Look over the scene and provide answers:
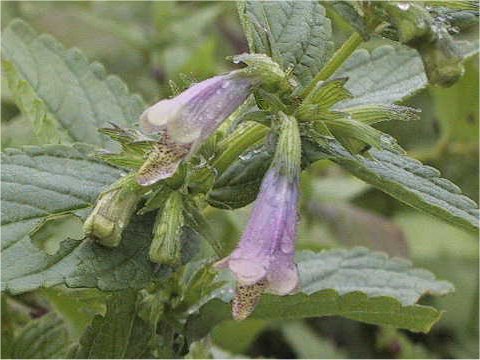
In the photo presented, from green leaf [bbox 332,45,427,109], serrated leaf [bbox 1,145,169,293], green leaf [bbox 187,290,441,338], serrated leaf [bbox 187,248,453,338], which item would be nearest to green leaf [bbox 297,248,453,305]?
serrated leaf [bbox 187,248,453,338]

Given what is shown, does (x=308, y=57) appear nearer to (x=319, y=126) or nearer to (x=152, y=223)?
(x=319, y=126)

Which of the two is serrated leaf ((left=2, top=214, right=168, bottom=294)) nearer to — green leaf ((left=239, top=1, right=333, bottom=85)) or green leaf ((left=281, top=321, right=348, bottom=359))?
green leaf ((left=239, top=1, right=333, bottom=85))

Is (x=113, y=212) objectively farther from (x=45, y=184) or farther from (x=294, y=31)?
(x=294, y=31)

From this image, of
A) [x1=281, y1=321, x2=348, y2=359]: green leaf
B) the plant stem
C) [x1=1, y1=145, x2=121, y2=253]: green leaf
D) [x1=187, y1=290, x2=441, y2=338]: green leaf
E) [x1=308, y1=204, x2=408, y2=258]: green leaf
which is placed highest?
the plant stem

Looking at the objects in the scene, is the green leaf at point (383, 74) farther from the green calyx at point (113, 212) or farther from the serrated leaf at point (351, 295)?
the green calyx at point (113, 212)

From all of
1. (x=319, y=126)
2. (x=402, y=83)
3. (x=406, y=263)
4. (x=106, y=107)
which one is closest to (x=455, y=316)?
(x=406, y=263)

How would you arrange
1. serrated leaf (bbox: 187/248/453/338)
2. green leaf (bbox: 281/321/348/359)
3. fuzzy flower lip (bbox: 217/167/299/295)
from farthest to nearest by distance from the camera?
1. green leaf (bbox: 281/321/348/359)
2. serrated leaf (bbox: 187/248/453/338)
3. fuzzy flower lip (bbox: 217/167/299/295)
